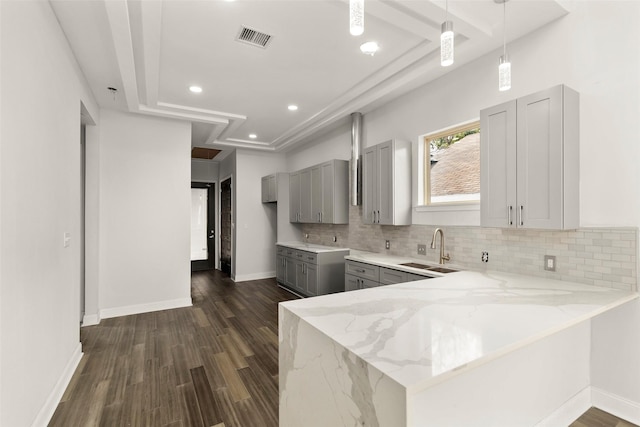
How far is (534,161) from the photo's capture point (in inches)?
91.7

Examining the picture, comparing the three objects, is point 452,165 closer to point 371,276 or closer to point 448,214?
point 448,214

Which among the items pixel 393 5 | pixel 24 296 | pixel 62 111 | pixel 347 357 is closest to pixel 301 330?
pixel 347 357

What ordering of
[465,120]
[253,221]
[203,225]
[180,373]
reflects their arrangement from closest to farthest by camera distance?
[180,373]
[465,120]
[253,221]
[203,225]

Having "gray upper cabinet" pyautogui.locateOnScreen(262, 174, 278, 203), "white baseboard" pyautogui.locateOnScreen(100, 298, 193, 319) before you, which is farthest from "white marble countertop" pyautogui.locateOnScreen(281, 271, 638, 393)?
"gray upper cabinet" pyautogui.locateOnScreen(262, 174, 278, 203)

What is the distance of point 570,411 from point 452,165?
229 centimetres

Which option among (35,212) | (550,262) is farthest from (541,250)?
(35,212)

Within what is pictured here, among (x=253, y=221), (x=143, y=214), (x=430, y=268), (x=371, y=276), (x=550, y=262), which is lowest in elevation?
(x=371, y=276)

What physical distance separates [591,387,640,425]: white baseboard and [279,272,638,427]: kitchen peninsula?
0.12 meters

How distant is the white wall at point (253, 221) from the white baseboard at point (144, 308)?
69.8 inches

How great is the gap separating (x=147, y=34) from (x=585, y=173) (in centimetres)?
362

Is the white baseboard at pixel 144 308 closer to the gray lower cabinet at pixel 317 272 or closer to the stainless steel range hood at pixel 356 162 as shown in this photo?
the gray lower cabinet at pixel 317 272

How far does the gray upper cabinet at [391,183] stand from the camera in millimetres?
3713

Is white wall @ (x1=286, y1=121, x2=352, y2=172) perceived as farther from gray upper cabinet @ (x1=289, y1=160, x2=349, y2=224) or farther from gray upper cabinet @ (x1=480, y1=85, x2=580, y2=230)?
gray upper cabinet @ (x1=480, y1=85, x2=580, y2=230)

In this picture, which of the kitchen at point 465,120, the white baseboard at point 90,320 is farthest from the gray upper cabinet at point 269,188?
the white baseboard at point 90,320
